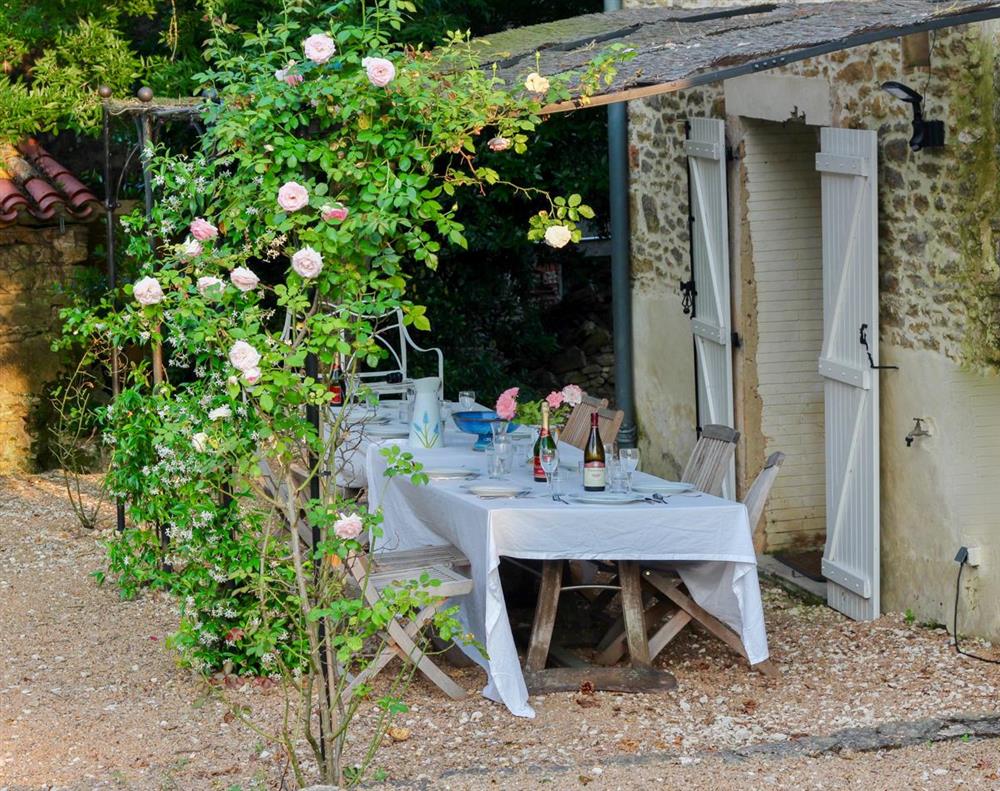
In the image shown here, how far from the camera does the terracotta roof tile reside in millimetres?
10008

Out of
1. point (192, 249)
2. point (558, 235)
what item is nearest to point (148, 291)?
point (192, 249)

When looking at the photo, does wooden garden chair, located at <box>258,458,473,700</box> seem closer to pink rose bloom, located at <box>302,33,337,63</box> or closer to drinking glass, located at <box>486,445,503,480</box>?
drinking glass, located at <box>486,445,503,480</box>

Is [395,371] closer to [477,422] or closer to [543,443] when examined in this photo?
[477,422]

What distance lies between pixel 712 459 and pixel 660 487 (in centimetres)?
47

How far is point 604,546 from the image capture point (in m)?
5.71

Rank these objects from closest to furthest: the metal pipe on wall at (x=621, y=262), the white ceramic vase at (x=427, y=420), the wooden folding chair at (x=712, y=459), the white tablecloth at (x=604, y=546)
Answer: the white tablecloth at (x=604, y=546), the wooden folding chair at (x=712, y=459), the white ceramic vase at (x=427, y=420), the metal pipe on wall at (x=621, y=262)

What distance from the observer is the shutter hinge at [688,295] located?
332 inches

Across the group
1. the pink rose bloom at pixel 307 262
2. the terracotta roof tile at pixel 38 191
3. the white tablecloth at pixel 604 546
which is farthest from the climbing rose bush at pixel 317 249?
the terracotta roof tile at pixel 38 191

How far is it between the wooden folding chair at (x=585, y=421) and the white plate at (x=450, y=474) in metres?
0.94

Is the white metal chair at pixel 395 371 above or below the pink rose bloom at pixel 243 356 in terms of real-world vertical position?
below

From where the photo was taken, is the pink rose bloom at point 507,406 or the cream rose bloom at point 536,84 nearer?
the cream rose bloom at point 536,84

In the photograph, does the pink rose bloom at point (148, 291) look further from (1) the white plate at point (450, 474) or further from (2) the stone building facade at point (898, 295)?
→ (2) the stone building facade at point (898, 295)

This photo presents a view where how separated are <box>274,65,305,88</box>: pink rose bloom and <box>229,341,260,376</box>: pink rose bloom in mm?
800

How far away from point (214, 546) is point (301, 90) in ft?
6.39
